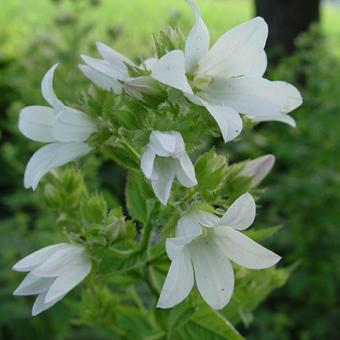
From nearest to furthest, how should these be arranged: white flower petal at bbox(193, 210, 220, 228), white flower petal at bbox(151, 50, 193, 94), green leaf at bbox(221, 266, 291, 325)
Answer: white flower petal at bbox(151, 50, 193, 94) → white flower petal at bbox(193, 210, 220, 228) → green leaf at bbox(221, 266, 291, 325)

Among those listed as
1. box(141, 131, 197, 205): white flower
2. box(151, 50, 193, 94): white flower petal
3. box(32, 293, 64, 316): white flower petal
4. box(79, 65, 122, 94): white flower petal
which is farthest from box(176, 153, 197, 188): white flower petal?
box(32, 293, 64, 316): white flower petal

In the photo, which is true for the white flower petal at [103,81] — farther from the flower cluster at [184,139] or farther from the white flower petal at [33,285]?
the white flower petal at [33,285]

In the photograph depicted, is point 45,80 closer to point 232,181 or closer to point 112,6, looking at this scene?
point 232,181

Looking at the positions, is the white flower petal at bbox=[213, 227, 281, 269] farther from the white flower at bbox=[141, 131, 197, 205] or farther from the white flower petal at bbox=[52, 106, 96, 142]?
the white flower petal at bbox=[52, 106, 96, 142]

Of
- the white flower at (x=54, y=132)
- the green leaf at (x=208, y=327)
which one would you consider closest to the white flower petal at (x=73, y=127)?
the white flower at (x=54, y=132)

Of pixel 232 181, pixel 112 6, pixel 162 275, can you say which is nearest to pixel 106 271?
pixel 162 275

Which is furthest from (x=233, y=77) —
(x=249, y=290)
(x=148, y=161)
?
(x=249, y=290)

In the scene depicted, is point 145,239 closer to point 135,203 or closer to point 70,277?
point 135,203
